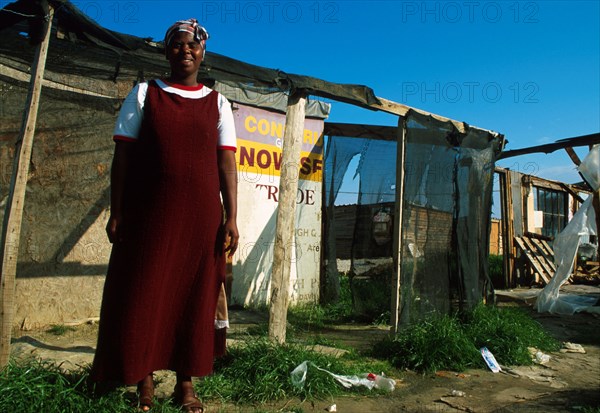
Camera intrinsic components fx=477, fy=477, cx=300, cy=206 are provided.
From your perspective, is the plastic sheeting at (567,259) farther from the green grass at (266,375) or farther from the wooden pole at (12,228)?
the wooden pole at (12,228)

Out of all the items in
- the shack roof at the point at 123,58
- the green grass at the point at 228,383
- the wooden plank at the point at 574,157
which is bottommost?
the green grass at the point at 228,383

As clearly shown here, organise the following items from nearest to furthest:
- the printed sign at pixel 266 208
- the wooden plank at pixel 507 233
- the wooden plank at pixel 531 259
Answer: the printed sign at pixel 266 208 → the wooden plank at pixel 531 259 → the wooden plank at pixel 507 233

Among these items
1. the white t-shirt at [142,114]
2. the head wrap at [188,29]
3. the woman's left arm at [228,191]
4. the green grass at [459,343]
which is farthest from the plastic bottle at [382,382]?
the head wrap at [188,29]

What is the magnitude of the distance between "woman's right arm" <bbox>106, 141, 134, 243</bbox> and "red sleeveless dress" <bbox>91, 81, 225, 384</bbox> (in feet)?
0.13

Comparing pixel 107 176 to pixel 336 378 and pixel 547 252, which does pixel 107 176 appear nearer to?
pixel 336 378

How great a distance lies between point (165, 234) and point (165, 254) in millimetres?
105

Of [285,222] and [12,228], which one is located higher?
[285,222]

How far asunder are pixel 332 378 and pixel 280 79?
8.30ft

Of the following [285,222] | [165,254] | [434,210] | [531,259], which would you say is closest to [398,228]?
[434,210]

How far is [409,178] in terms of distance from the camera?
5.16 m

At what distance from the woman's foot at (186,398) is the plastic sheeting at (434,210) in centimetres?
279

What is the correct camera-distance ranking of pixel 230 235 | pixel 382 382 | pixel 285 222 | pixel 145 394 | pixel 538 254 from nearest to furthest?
1. pixel 145 394
2. pixel 230 235
3. pixel 382 382
4. pixel 285 222
5. pixel 538 254

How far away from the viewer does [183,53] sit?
262 cm

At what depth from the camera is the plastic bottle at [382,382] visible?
369cm
